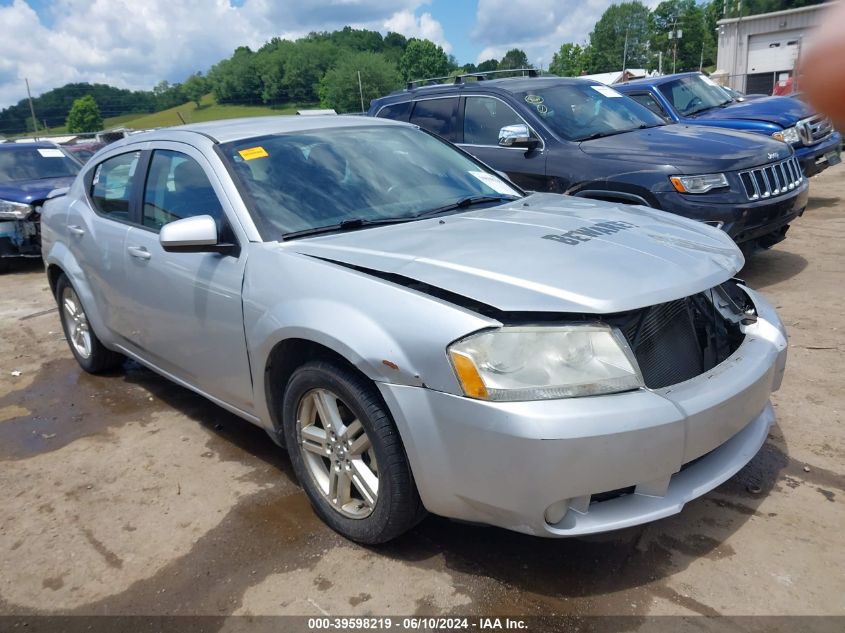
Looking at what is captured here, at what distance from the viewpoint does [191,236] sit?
10.1ft

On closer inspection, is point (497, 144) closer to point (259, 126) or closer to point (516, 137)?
point (516, 137)

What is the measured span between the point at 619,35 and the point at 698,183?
120787mm

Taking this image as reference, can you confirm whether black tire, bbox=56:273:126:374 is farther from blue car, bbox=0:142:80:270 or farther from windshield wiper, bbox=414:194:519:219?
blue car, bbox=0:142:80:270

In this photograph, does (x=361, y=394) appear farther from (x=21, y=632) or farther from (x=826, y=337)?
(x=826, y=337)

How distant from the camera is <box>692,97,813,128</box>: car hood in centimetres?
880

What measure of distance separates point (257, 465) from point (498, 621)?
170 cm

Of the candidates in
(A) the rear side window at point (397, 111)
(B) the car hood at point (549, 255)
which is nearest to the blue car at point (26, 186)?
(A) the rear side window at point (397, 111)

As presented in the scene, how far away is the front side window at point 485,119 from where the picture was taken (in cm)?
640

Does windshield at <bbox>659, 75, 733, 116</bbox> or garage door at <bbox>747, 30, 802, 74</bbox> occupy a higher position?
garage door at <bbox>747, 30, 802, 74</bbox>

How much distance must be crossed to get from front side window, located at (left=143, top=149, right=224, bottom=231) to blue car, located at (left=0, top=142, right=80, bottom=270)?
620 cm

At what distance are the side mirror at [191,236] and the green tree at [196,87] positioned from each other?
265 ft

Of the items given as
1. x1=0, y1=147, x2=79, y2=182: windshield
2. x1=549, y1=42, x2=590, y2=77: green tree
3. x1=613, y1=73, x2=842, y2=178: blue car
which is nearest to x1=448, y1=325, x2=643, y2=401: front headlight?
x1=613, y1=73, x2=842, y2=178: blue car

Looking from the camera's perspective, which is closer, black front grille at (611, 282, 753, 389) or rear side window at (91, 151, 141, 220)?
black front grille at (611, 282, 753, 389)

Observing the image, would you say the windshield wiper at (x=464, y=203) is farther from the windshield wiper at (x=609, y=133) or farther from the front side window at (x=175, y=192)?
the windshield wiper at (x=609, y=133)
